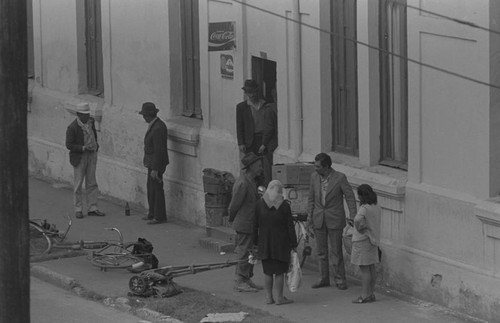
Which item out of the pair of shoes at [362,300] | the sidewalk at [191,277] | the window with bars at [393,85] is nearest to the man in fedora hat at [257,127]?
the sidewalk at [191,277]

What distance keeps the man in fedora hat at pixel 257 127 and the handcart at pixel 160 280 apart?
2.47 m

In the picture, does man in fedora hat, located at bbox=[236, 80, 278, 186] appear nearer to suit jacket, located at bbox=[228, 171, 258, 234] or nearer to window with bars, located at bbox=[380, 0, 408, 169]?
window with bars, located at bbox=[380, 0, 408, 169]

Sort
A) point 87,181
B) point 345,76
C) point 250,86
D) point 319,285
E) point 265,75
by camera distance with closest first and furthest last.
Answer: point 319,285 → point 345,76 → point 250,86 → point 265,75 → point 87,181

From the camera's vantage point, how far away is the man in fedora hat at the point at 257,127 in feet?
56.0

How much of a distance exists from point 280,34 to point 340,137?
1.58m

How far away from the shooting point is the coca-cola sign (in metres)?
17.7

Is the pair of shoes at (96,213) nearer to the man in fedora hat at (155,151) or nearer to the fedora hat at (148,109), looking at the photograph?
the man in fedora hat at (155,151)

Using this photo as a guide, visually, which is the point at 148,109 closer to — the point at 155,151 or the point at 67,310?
the point at 155,151

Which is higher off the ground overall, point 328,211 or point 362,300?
point 328,211

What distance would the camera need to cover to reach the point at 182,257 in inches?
667

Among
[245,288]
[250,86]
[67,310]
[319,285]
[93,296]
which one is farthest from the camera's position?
[250,86]

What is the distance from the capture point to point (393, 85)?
50.1ft

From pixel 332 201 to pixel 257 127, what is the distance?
2.60m

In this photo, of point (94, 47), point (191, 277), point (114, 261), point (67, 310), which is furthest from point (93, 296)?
point (94, 47)
